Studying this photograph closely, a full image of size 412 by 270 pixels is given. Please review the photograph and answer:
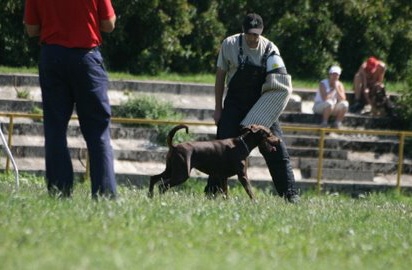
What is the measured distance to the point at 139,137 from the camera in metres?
20.1

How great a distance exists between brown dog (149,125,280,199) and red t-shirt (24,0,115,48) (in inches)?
114

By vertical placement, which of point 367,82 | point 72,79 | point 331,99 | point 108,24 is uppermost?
point 108,24

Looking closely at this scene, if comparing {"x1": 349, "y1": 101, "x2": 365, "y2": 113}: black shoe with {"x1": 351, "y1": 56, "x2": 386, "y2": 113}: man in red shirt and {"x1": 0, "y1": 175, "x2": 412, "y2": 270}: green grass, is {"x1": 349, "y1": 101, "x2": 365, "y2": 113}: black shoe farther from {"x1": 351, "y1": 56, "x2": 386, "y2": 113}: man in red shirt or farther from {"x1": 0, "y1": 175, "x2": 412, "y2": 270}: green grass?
{"x1": 0, "y1": 175, "x2": 412, "y2": 270}: green grass

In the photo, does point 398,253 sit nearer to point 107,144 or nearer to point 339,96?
point 107,144

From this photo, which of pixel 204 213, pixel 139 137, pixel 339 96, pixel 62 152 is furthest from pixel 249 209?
pixel 339 96

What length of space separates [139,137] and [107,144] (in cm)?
1023

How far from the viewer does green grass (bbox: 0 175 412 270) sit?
24.2 ft

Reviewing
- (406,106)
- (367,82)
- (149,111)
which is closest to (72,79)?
(149,111)

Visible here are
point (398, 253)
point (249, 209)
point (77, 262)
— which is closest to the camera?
point (77, 262)

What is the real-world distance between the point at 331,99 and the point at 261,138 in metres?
8.99

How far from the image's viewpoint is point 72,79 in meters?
9.74

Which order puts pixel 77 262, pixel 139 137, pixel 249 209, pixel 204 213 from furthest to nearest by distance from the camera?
pixel 139 137 → pixel 249 209 → pixel 204 213 → pixel 77 262

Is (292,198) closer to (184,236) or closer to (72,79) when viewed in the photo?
(72,79)

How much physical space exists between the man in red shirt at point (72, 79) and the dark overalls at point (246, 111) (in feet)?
9.05
